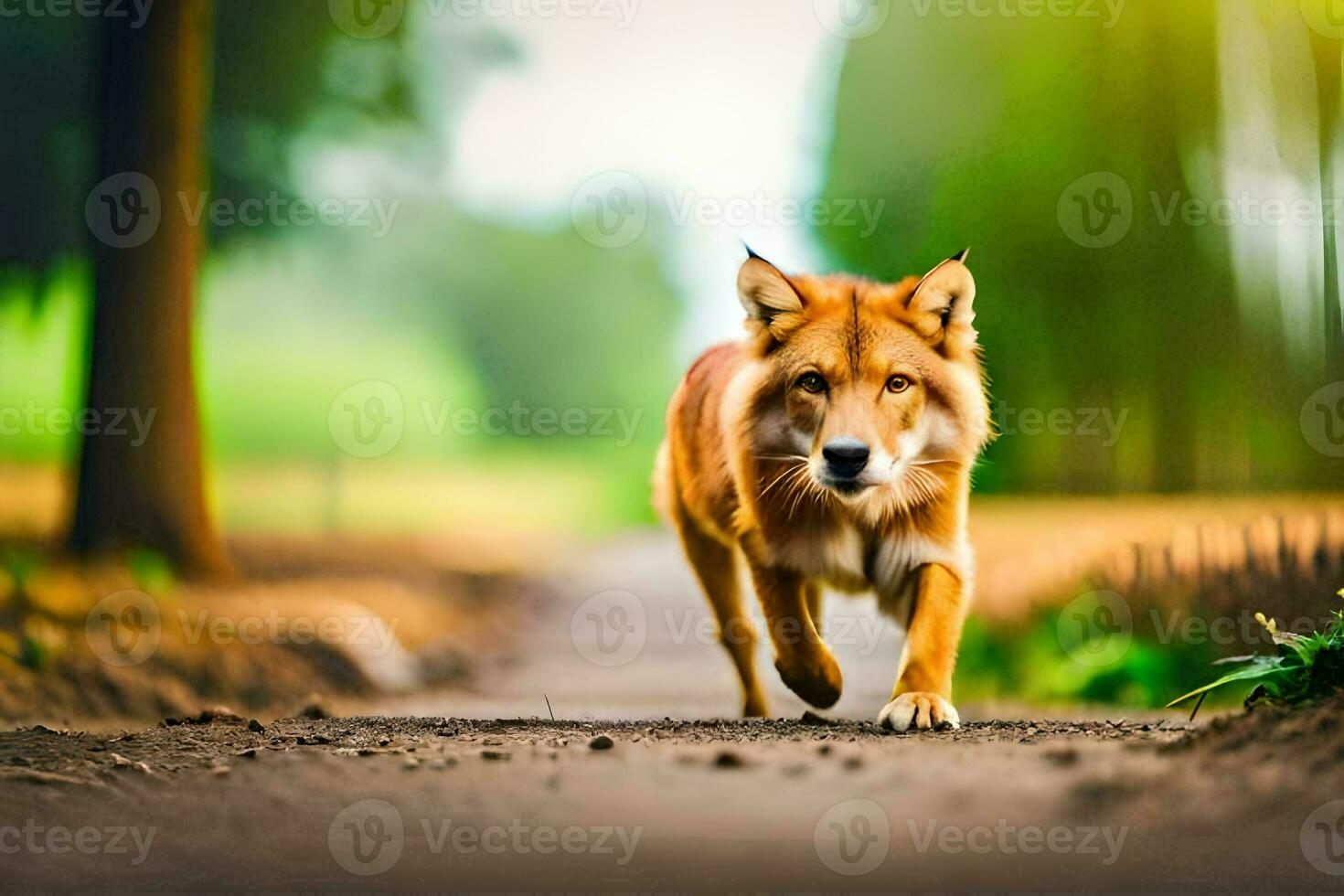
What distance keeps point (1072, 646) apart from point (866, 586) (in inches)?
120

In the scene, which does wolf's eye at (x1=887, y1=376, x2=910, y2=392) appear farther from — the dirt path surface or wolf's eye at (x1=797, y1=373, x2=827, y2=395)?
the dirt path surface

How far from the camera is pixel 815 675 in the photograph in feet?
13.9

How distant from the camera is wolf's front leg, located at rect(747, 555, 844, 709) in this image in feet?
13.9

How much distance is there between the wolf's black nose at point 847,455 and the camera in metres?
3.68

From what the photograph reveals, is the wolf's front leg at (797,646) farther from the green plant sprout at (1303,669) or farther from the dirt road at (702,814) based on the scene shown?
the green plant sprout at (1303,669)

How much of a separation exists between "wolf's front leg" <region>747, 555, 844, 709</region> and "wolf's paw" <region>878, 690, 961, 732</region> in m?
0.54

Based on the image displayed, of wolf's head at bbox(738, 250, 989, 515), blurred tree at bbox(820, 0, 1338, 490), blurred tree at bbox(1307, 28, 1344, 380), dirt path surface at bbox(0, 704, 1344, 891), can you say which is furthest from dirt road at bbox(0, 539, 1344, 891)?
blurred tree at bbox(1307, 28, 1344, 380)

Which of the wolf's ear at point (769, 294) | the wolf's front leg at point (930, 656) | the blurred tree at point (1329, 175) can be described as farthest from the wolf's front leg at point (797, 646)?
the blurred tree at point (1329, 175)

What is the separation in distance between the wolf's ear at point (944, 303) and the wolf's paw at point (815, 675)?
1237mm

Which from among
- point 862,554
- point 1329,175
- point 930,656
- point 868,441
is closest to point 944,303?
point 868,441

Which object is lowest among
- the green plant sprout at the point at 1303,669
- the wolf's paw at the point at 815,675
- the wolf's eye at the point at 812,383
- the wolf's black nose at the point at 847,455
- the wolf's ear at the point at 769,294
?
the wolf's paw at the point at 815,675

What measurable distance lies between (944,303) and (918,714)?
1.44 m

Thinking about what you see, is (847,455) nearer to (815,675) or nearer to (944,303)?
(944,303)

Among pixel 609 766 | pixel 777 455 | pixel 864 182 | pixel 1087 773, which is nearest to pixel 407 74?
pixel 864 182
